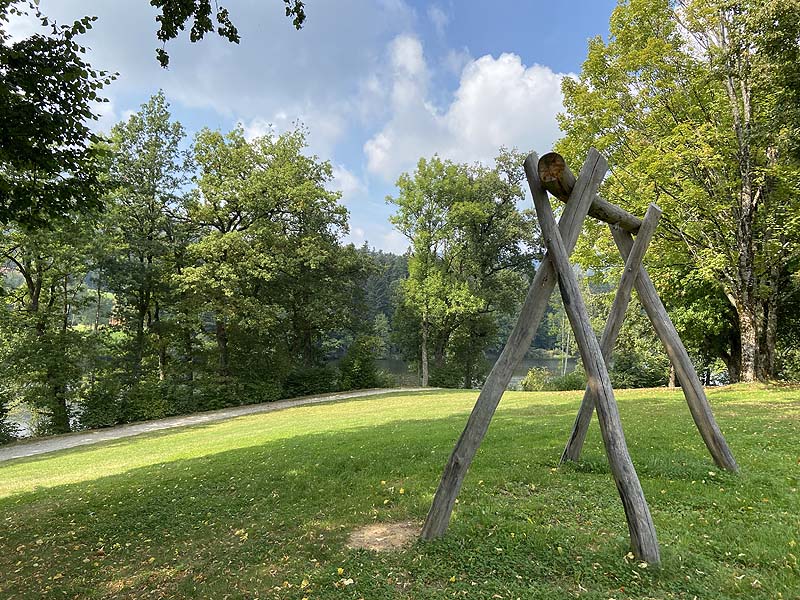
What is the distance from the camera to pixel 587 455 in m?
7.05

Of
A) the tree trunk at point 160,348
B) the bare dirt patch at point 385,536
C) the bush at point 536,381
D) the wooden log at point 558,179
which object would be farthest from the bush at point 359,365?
the wooden log at point 558,179

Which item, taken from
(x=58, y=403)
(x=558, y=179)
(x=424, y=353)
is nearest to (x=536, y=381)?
(x=424, y=353)

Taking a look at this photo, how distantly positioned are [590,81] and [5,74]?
19.9 meters

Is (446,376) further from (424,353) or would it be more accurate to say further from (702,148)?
(702,148)

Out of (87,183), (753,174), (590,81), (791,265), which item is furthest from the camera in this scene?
(590,81)

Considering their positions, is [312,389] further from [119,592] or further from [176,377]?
[119,592]

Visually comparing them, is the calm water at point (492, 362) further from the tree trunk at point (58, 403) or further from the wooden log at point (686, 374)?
the tree trunk at point (58, 403)

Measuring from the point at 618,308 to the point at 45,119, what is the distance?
8.22m

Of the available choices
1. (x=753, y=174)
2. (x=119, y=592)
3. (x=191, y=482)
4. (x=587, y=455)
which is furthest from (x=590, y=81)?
(x=119, y=592)

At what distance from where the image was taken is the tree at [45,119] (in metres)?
5.72

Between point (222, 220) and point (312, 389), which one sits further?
point (312, 389)

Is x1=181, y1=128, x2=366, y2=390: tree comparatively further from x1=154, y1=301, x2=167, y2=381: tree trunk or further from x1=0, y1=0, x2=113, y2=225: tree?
x1=0, y1=0, x2=113, y2=225: tree

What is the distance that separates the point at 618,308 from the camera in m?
6.23

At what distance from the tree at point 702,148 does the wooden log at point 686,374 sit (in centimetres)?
1114
